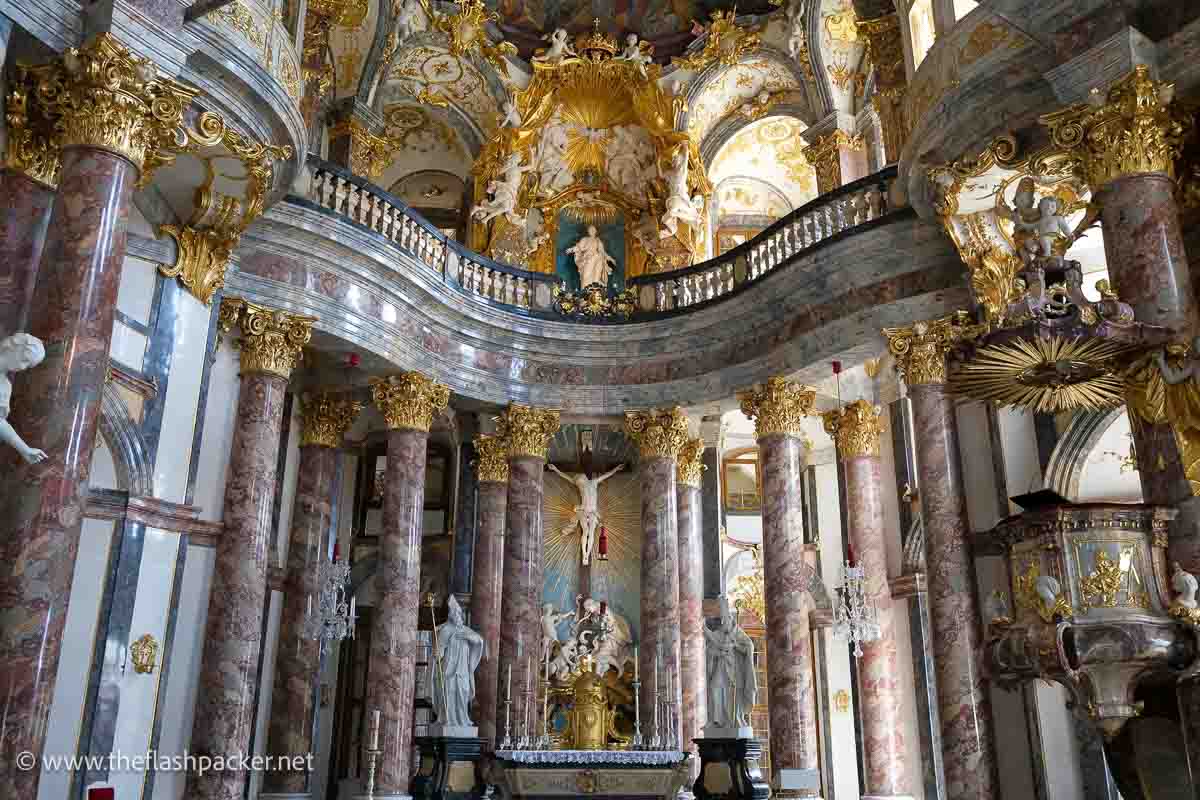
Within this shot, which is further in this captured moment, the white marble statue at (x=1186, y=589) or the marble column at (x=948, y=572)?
the marble column at (x=948, y=572)

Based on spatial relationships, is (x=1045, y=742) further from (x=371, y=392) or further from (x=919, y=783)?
(x=371, y=392)

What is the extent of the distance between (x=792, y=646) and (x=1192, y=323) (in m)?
7.56

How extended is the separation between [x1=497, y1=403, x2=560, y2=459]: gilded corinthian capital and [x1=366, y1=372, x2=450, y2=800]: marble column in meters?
1.41

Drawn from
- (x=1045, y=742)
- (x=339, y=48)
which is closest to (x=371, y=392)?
(x=339, y=48)

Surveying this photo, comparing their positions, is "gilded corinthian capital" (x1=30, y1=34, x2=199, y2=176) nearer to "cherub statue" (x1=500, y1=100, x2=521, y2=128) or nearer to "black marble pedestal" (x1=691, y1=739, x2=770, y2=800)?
"black marble pedestal" (x1=691, y1=739, x2=770, y2=800)

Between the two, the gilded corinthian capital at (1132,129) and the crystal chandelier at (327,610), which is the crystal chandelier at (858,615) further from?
the gilded corinthian capital at (1132,129)

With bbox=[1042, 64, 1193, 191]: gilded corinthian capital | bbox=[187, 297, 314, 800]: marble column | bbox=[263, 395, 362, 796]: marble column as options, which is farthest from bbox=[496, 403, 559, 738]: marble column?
bbox=[1042, 64, 1193, 191]: gilded corinthian capital

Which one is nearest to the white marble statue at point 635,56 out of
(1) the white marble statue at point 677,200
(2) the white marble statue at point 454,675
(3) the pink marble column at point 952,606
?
(1) the white marble statue at point 677,200

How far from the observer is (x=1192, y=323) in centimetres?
873

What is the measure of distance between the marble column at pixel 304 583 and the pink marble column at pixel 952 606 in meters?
8.83

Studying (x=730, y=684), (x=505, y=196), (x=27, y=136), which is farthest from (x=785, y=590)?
(x=27, y=136)

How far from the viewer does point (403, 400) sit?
15.5 m

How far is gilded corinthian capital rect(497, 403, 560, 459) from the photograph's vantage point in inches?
676

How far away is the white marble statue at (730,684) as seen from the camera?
47.9 ft
